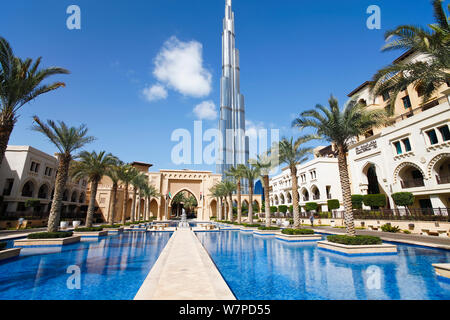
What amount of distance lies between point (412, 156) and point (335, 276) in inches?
821

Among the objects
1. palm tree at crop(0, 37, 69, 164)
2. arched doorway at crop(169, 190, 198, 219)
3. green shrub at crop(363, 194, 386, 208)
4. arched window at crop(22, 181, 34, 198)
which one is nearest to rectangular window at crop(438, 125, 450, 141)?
green shrub at crop(363, 194, 386, 208)

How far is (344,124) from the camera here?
12828 mm

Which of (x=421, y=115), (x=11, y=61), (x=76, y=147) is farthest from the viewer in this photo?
(x=421, y=115)

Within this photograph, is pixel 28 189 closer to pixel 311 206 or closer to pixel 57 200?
pixel 57 200

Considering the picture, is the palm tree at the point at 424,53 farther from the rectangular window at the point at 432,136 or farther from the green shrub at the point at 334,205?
the green shrub at the point at 334,205

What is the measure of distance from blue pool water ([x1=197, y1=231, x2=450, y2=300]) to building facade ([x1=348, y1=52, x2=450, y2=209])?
430 inches

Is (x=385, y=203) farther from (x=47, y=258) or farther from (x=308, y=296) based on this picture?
(x=47, y=258)

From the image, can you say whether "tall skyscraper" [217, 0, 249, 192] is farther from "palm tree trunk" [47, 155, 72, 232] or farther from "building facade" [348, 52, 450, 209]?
"palm tree trunk" [47, 155, 72, 232]

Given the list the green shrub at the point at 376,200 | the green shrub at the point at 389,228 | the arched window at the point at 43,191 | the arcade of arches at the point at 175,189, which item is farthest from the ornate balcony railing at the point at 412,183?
the arched window at the point at 43,191

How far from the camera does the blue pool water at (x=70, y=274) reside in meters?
5.27

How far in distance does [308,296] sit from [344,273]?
109 inches

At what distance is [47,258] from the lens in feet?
32.3

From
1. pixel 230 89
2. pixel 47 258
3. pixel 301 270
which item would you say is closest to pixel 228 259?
pixel 301 270

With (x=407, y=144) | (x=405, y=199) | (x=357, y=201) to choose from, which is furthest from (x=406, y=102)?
(x=405, y=199)
